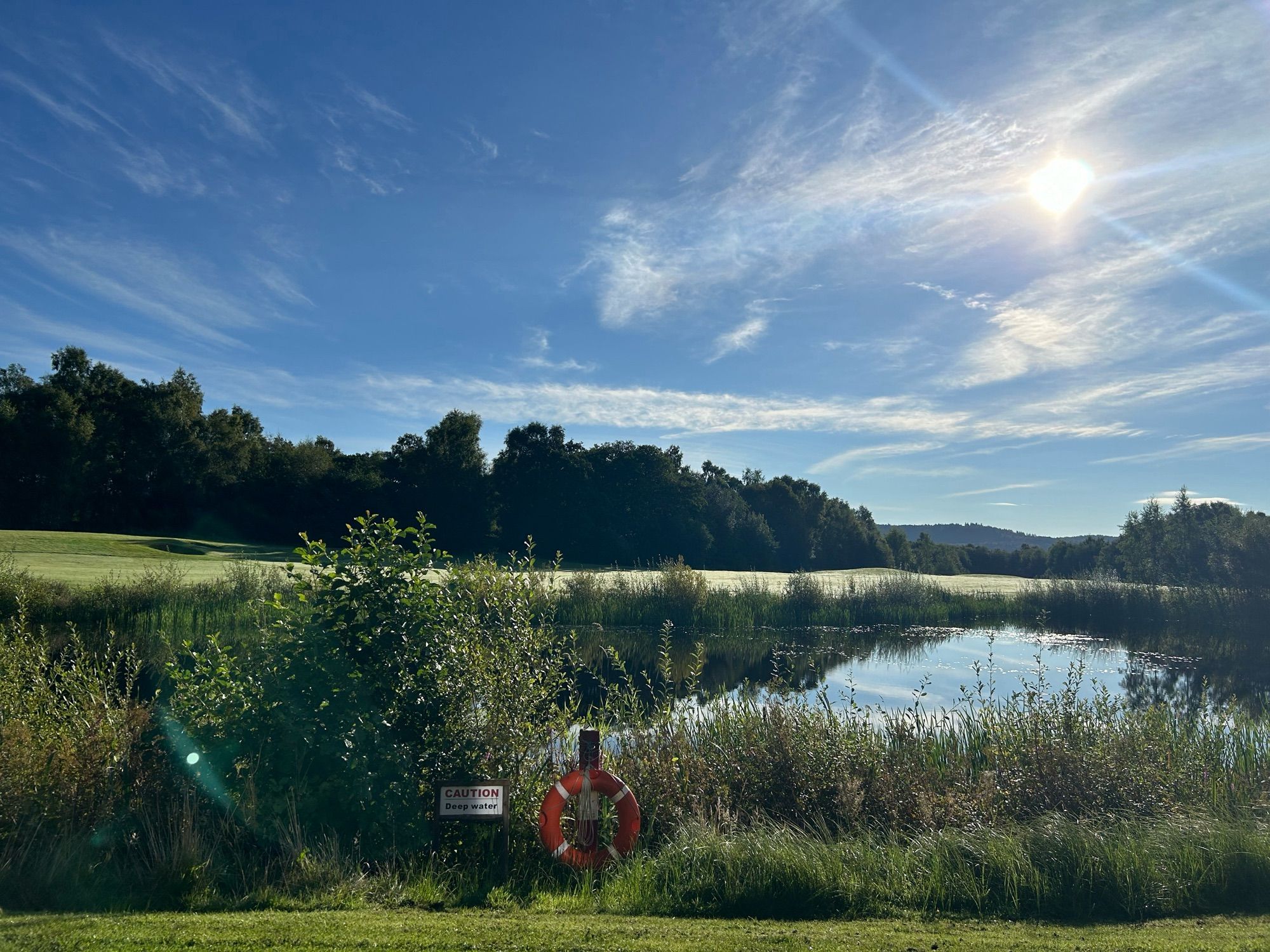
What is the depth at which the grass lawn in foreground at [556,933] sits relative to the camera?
3994mm

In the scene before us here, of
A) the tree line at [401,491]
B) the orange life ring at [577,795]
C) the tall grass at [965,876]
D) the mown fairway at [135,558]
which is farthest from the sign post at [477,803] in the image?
the tree line at [401,491]

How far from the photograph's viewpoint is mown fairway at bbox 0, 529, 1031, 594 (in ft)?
67.7

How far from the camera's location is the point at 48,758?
574cm

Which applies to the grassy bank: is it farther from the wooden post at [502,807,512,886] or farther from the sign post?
the sign post

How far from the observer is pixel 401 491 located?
46125 mm

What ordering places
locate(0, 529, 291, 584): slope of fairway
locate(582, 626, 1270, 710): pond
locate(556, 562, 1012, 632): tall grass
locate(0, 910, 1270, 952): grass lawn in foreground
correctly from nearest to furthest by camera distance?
locate(0, 910, 1270, 952): grass lawn in foreground, locate(582, 626, 1270, 710): pond, locate(0, 529, 291, 584): slope of fairway, locate(556, 562, 1012, 632): tall grass

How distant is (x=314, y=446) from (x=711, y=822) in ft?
158

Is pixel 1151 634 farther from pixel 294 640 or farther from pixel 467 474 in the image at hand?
pixel 467 474

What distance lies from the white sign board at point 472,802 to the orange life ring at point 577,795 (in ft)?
1.14

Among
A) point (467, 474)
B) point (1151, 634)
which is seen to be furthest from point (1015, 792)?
point (467, 474)

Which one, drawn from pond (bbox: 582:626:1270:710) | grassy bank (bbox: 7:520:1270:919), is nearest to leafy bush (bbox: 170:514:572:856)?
grassy bank (bbox: 7:520:1270:919)

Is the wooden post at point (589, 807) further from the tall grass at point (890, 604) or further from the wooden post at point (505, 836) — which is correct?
the tall grass at point (890, 604)

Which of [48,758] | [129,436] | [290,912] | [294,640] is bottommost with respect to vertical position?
[290,912]

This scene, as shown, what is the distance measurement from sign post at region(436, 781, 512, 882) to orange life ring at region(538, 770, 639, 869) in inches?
12.0
